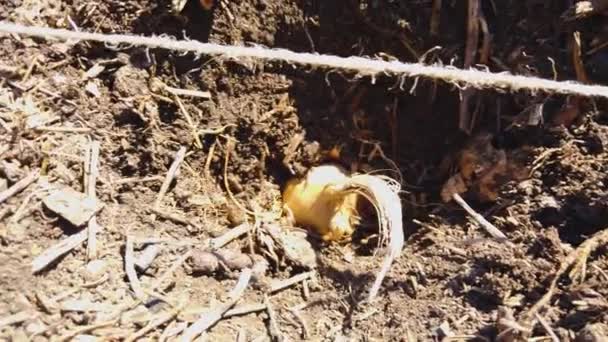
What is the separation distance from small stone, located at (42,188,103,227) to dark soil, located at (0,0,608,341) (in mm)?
20

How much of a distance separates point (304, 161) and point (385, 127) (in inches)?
8.0

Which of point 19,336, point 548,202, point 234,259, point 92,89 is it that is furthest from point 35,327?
point 548,202

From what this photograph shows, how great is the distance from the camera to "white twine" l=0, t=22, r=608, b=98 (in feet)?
4.38

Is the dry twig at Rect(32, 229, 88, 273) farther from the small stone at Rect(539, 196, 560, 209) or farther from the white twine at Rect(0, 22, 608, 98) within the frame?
the small stone at Rect(539, 196, 560, 209)

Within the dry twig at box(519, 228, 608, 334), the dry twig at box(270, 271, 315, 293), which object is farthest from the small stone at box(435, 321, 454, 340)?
the dry twig at box(270, 271, 315, 293)

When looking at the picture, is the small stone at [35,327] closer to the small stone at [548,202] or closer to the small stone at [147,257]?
the small stone at [147,257]

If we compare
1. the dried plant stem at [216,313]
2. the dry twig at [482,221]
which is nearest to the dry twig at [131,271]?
the dried plant stem at [216,313]

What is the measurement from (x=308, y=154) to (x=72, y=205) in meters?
0.55

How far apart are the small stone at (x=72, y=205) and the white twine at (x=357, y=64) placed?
0.30 m

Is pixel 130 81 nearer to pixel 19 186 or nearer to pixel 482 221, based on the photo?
pixel 19 186

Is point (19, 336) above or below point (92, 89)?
below

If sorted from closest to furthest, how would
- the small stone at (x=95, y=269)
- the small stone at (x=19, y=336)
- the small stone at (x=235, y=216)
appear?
the small stone at (x=19, y=336), the small stone at (x=95, y=269), the small stone at (x=235, y=216)

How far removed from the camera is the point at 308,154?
1693 millimetres

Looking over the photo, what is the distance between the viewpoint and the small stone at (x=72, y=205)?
4.56 feet
